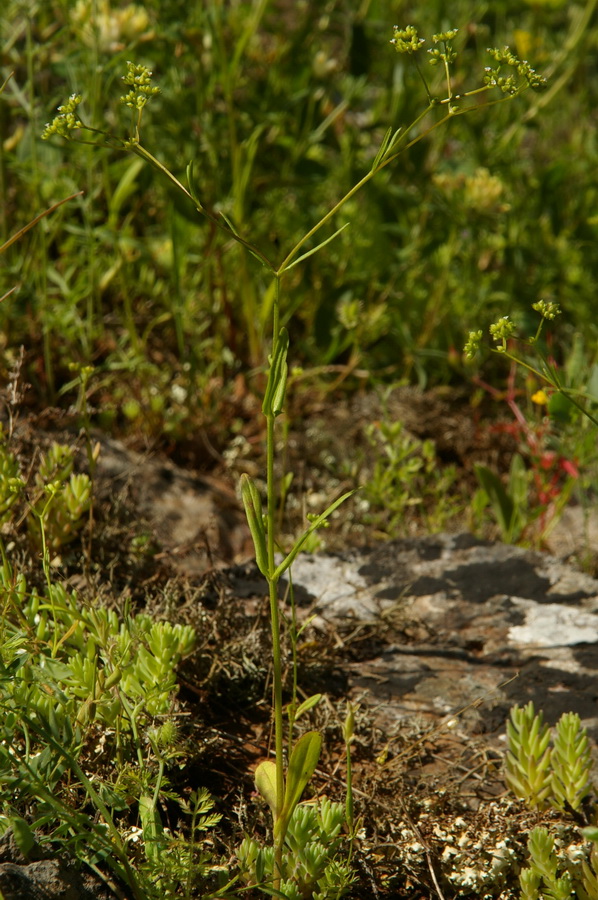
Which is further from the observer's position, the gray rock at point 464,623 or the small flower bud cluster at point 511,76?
the gray rock at point 464,623

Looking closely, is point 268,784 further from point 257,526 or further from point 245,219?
point 245,219

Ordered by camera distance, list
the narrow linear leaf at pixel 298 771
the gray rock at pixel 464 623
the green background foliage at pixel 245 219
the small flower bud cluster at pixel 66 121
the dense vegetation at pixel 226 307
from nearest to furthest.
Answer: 1. the small flower bud cluster at pixel 66 121
2. the narrow linear leaf at pixel 298 771
3. the dense vegetation at pixel 226 307
4. the gray rock at pixel 464 623
5. the green background foliage at pixel 245 219

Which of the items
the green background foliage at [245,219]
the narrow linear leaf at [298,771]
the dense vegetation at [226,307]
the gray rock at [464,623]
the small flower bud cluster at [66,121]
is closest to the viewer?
the small flower bud cluster at [66,121]

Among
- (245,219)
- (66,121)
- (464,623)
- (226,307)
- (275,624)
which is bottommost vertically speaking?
(464,623)

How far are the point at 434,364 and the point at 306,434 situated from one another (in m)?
0.64

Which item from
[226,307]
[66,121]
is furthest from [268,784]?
[226,307]

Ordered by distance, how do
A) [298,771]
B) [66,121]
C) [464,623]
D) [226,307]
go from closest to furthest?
[66,121] → [298,771] → [464,623] → [226,307]

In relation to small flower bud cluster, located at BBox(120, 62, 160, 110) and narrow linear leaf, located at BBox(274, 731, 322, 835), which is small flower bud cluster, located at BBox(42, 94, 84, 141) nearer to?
small flower bud cluster, located at BBox(120, 62, 160, 110)

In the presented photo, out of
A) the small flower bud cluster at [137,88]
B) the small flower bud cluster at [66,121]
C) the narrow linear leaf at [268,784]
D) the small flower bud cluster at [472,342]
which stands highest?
the small flower bud cluster at [137,88]

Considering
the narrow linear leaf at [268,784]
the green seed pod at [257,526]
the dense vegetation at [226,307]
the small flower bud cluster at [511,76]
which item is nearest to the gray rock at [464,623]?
the dense vegetation at [226,307]

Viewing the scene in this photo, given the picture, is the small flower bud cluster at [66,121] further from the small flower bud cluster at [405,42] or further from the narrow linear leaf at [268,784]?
the narrow linear leaf at [268,784]

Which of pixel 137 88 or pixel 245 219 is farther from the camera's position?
pixel 245 219

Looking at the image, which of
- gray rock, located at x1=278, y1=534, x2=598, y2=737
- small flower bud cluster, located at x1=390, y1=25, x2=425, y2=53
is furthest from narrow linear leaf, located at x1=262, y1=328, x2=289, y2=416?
gray rock, located at x1=278, y1=534, x2=598, y2=737

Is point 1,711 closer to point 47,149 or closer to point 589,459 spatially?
point 589,459
